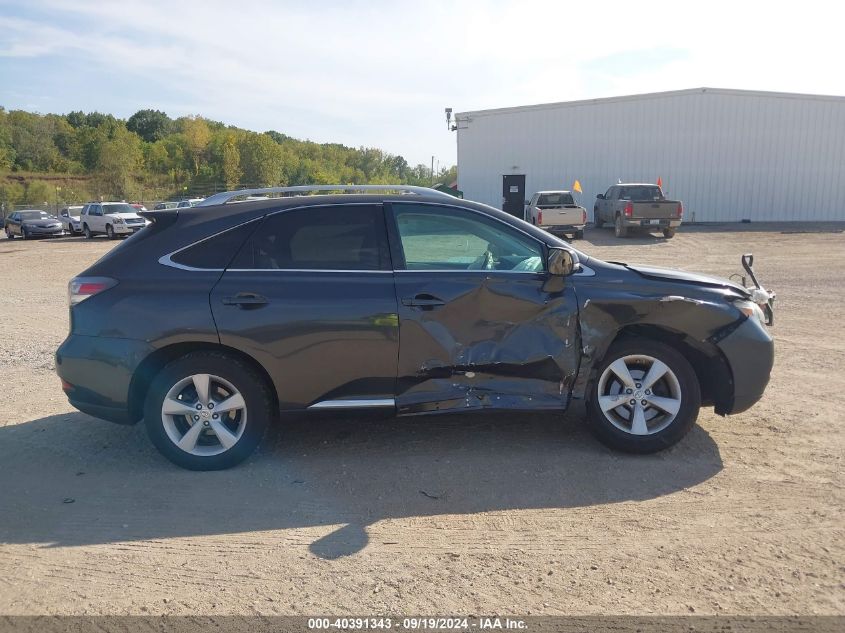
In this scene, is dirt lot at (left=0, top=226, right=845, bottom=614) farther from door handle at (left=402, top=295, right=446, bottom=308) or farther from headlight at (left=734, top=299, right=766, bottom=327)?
door handle at (left=402, top=295, right=446, bottom=308)

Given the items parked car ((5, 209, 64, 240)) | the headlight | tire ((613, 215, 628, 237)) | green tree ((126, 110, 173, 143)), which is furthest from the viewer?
green tree ((126, 110, 173, 143))

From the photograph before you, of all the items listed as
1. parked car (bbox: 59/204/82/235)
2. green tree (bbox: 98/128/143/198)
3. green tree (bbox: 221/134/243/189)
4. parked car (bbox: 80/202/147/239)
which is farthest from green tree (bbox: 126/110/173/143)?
parked car (bbox: 80/202/147/239)

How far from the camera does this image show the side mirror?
447 centimetres

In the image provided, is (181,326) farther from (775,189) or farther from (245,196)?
(775,189)

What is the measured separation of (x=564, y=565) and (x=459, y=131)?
3373 centimetres

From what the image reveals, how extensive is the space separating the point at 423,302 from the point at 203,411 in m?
1.63

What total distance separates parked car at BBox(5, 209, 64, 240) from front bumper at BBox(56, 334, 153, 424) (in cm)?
3486

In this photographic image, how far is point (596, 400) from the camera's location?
4641 millimetres

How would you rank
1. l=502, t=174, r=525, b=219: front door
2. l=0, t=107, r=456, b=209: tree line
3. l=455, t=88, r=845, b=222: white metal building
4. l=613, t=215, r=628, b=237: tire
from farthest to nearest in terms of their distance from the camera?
l=0, t=107, r=456, b=209: tree line → l=502, t=174, r=525, b=219: front door → l=455, t=88, r=845, b=222: white metal building → l=613, t=215, r=628, b=237: tire

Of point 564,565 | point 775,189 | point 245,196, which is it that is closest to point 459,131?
point 775,189

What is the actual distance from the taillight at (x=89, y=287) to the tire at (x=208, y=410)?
26.8 inches

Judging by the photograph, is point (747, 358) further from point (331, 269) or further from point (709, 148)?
point (709, 148)

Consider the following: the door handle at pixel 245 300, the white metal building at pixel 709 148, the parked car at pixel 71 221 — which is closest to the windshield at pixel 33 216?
the parked car at pixel 71 221

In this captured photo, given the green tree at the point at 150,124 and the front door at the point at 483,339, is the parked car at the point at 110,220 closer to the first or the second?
the front door at the point at 483,339
